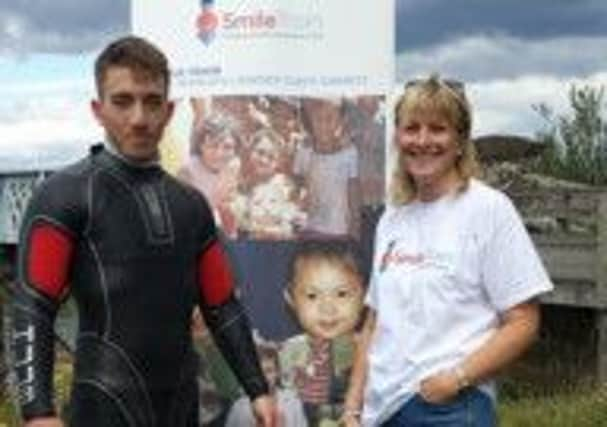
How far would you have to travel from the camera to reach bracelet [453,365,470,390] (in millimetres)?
4484

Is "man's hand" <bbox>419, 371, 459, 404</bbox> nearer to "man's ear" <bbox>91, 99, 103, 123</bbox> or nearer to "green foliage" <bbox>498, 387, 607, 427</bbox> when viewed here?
"man's ear" <bbox>91, 99, 103, 123</bbox>

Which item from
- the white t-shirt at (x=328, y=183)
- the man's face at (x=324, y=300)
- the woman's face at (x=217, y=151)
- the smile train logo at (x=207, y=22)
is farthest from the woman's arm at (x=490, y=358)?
the smile train logo at (x=207, y=22)

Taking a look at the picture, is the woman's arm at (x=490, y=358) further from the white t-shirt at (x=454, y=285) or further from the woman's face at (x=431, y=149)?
the woman's face at (x=431, y=149)

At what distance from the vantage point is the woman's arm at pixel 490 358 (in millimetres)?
4484

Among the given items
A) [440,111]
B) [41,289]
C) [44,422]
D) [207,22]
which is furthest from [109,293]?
[207,22]

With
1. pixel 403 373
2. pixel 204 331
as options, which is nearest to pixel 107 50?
pixel 403 373

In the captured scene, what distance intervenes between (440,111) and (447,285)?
0.49 metres

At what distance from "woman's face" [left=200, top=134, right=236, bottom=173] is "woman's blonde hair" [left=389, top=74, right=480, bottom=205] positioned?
1.97 metres

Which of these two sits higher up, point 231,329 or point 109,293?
point 109,293

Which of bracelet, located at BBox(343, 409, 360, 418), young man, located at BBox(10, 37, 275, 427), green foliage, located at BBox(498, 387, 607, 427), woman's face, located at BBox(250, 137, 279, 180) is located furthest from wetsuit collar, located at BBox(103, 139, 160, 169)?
green foliage, located at BBox(498, 387, 607, 427)

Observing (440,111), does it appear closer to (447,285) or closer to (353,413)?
(447,285)

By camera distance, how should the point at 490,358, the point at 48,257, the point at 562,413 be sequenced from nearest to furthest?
the point at 490,358 < the point at 48,257 < the point at 562,413

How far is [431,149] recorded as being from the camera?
181 inches

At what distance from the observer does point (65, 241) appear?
4703mm
